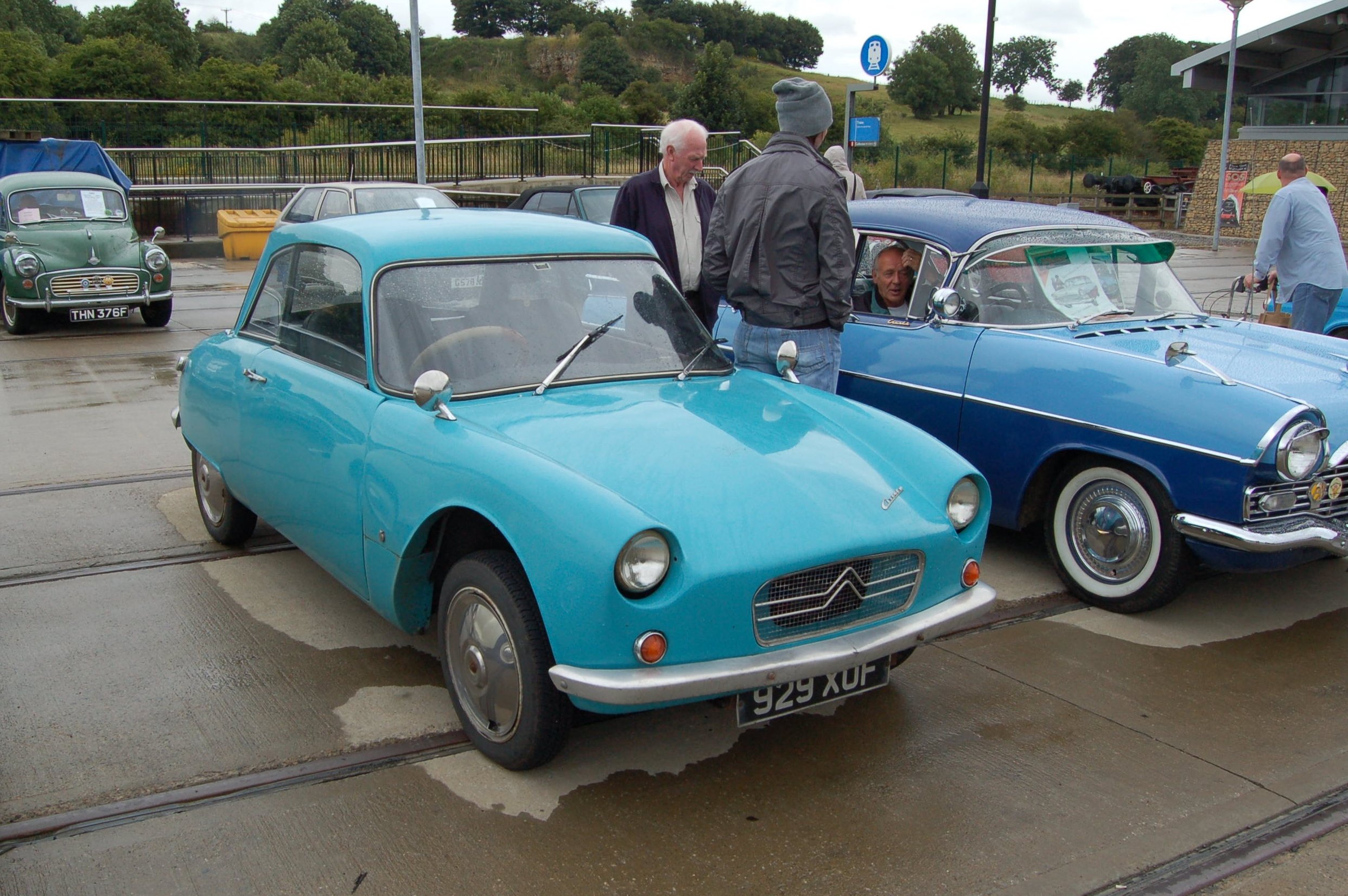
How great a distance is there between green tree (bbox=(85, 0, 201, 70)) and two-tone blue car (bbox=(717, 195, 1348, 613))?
54427 mm

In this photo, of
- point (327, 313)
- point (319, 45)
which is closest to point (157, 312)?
point (327, 313)

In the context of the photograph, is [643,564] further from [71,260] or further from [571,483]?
[71,260]

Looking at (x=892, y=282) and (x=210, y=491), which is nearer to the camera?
(x=210, y=491)

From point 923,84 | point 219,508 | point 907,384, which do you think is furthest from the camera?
point 923,84

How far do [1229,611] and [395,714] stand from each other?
Result: 371cm

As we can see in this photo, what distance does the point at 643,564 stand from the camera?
3.01 metres

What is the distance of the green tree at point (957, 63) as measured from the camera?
2968 inches

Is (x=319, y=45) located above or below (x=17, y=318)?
above

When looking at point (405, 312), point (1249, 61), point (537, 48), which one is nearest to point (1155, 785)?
point (405, 312)

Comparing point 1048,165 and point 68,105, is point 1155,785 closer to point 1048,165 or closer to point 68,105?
point 68,105

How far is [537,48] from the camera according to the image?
8425 centimetres

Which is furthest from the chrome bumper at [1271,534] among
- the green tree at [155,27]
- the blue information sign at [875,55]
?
the green tree at [155,27]

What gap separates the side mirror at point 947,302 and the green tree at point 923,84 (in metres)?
71.9

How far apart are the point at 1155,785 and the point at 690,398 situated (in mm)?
2004
